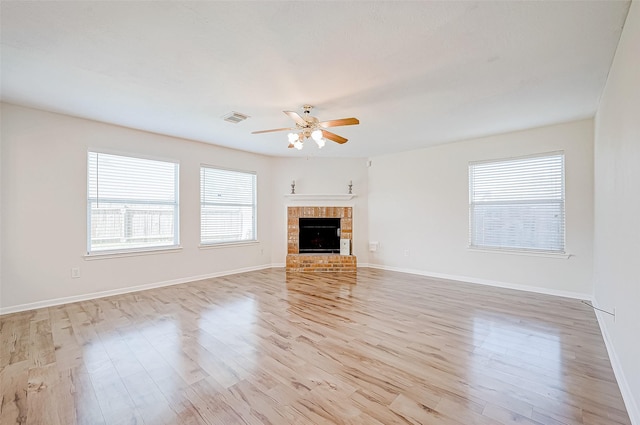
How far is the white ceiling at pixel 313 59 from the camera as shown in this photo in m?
1.89

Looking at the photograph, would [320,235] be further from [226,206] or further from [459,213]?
[459,213]

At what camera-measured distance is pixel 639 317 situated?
1.62 meters

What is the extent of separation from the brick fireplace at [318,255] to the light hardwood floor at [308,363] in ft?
6.75

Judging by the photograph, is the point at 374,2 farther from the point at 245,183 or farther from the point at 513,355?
the point at 245,183

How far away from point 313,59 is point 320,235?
458cm

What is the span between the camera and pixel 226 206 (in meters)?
5.79

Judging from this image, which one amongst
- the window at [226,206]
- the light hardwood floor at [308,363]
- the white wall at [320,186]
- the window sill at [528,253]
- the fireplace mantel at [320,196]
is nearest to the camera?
the light hardwood floor at [308,363]

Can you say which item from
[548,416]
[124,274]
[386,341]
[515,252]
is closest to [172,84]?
[124,274]

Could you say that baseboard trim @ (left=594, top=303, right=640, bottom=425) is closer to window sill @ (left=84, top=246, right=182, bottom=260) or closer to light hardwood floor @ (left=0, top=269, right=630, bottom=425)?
light hardwood floor @ (left=0, top=269, right=630, bottom=425)

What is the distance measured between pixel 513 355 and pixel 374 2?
297cm

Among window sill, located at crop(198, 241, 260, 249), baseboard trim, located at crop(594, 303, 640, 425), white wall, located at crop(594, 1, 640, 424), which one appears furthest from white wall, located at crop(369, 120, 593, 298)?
window sill, located at crop(198, 241, 260, 249)

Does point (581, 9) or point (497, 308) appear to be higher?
point (581, 9)

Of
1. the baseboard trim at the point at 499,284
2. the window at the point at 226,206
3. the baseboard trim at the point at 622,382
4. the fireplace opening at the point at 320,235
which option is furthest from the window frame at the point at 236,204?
the baseboard trim at the point at 622,382

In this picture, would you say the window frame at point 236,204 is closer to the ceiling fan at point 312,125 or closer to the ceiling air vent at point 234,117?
the ceiling air vent at point 234,117
